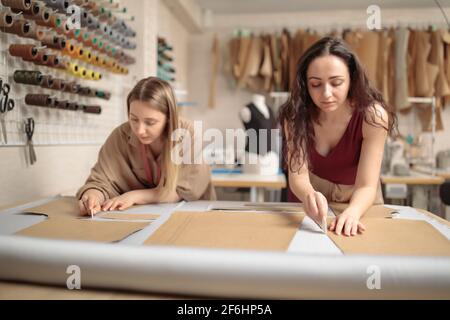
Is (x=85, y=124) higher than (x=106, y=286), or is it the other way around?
(x=85, y=124)

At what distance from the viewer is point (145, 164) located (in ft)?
3.47

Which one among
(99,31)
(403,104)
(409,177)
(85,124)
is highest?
(99,31)

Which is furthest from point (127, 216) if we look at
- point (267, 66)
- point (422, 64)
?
point (422, 64)

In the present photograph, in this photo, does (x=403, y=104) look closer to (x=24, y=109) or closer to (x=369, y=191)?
(x=369, y=191)

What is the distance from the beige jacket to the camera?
1.03 meters

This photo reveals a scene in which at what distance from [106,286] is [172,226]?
0.22 m

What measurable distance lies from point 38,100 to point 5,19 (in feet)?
0.85

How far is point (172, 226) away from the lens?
69cm

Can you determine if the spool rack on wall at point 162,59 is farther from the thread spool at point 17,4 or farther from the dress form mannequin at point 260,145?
the thread spool at point 17,4

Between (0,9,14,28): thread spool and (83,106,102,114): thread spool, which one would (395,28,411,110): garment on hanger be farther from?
(0,9,14,28): thread spool

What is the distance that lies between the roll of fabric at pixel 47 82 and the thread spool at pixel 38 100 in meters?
0.03

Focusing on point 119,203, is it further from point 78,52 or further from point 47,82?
point 78,52
